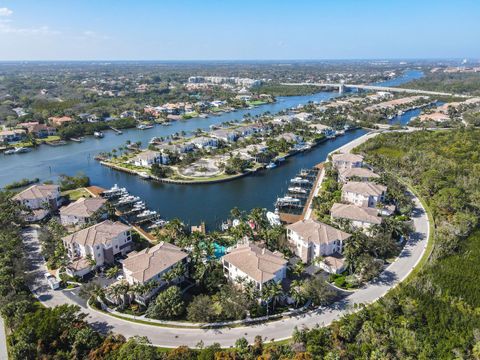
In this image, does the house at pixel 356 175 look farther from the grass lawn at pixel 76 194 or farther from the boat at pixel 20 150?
the boat at pixel 20 150

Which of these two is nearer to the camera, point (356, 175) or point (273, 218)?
point (273, 218)

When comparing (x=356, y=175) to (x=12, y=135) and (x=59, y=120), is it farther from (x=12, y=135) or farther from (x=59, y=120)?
(x=59, y=120)

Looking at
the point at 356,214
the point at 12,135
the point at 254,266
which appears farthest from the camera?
the point at 12,135

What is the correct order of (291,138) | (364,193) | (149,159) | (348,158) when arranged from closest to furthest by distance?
(364,193) < (348,158) < (149,159) < (291,138)

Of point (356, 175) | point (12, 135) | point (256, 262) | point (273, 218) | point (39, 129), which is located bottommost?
point (273, 218)

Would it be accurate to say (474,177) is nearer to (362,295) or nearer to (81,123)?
(362,295)

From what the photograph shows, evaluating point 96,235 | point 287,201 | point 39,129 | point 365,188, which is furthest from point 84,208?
point 39,129

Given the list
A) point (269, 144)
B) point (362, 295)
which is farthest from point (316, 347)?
point (269, 144)
